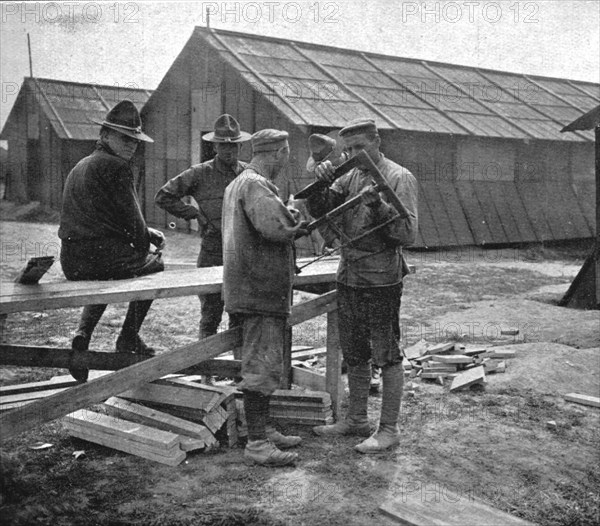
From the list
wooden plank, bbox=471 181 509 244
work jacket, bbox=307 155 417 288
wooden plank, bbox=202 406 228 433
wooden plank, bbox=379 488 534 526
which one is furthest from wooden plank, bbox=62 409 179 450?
wooden plank, bbox=471 181 509 244

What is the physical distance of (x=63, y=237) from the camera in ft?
14.3

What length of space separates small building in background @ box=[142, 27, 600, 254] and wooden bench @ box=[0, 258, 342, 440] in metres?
8.94

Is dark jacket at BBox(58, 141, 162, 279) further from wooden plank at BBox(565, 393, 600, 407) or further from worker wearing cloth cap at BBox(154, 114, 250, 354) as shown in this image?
wooden plank at BBox(565, 393, 600, 407)

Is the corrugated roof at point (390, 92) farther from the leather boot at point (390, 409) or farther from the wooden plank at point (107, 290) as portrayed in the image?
the leather boot at point (390, 409)

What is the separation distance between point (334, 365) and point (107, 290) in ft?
6.57

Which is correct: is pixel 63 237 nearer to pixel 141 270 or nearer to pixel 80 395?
pixel 141 270

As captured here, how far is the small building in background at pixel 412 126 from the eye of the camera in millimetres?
15297

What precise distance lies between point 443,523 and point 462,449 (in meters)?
1.27

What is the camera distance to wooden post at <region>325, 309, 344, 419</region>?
5.03 m

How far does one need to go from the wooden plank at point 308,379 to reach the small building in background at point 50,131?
1861cm

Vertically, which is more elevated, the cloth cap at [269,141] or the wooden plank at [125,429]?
the cloth cap at [269,141]

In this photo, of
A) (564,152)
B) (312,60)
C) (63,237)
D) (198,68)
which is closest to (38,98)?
(198,68)

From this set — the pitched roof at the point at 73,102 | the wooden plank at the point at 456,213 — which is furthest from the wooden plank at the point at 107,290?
the pitched roof at the point at 73,102

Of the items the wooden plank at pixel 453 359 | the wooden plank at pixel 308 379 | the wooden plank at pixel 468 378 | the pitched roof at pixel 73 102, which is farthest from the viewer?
the pitched roof at pixel 73 102
